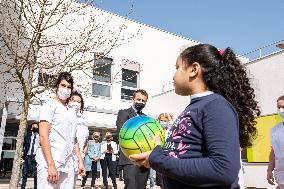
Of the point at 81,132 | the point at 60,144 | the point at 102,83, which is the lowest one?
the point at 60,144

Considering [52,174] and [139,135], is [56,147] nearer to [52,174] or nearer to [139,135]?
[52,174]

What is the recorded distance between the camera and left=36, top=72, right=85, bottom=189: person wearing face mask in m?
3.76

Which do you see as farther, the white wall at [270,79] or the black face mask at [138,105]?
the white wall at [270,79]

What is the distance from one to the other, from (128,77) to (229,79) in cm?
1750

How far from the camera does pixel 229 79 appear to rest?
6.85ft

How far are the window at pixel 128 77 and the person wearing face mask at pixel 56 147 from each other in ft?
49.2

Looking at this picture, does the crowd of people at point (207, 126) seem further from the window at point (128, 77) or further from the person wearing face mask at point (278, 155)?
the window at point (128, 77)

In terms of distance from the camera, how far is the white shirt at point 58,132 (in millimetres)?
3900

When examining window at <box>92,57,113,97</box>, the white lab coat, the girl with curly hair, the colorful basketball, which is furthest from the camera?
window at <box>92,57,113,97</box>

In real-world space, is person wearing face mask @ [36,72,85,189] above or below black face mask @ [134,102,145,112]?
below

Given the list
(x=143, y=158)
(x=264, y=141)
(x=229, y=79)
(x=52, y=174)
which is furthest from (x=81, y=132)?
(x=264, y=141)

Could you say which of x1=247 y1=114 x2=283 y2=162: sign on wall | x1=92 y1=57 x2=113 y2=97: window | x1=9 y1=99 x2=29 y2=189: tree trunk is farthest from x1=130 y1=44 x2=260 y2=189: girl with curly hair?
x1=92 y1=57 x2=113 y2=97: window

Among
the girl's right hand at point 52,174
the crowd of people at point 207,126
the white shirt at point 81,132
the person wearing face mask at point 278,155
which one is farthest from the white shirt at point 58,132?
the person wearing face mask at point 278,155

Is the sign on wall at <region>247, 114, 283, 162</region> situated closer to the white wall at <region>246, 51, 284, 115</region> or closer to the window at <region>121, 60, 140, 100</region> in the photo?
the white wall at <region>246, 51, 284, 115</region>
